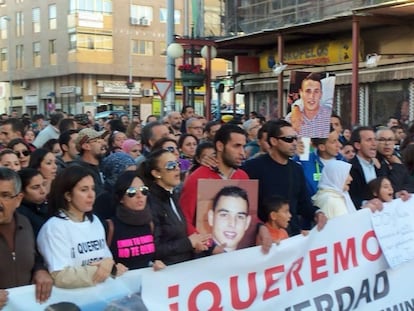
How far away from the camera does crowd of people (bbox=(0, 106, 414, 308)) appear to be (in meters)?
3.56

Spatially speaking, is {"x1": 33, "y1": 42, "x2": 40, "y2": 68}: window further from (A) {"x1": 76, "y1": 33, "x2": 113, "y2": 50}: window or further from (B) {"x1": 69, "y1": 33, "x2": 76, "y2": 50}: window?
(A) {"x1": 76, "y1": 33, "x2": 113, "y2": 50}: window

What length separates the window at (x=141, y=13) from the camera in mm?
53625

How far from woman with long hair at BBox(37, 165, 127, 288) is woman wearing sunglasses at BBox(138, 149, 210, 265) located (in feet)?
1.38

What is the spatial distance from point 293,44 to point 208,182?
17.6 meters

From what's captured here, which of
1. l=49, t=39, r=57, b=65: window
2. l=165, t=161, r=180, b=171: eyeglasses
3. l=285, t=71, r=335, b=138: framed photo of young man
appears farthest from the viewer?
l=49, t=39, r=57, b=65: window

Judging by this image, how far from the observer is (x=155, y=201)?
426 centimetres

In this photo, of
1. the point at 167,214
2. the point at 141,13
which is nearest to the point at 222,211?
the point at 167,214

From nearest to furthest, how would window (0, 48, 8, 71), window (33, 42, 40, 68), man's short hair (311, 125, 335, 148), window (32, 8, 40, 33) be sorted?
1. man's short hair (311, 125, 335, 148)
2. window (33, 42, 40, 68)
3. window (32, 8, 40, 33)
4. window (0, 48, 8, 71)

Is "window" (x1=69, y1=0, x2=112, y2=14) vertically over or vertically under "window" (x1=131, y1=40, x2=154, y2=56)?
over

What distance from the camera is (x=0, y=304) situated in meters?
3.16

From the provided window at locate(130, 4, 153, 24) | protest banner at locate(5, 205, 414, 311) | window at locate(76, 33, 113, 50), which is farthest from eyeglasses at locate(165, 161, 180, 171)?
window at locate(130, 4, 153, 24)

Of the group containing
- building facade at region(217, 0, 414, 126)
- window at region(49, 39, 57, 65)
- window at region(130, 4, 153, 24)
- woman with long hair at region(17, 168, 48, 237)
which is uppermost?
window at region(130, 4, 153, 24)

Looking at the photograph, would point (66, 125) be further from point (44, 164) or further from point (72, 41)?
point (72, 41)

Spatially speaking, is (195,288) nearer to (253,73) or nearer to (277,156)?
(277,156)
